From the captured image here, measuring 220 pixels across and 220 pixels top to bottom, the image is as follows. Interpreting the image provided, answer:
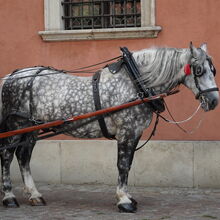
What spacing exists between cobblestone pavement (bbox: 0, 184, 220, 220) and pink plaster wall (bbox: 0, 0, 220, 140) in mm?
905

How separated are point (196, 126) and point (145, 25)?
5.35 feet

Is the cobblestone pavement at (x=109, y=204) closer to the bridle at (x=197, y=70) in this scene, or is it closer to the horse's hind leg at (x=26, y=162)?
the horse's hind leg at (x=26, y=162)

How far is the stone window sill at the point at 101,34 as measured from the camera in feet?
24.7

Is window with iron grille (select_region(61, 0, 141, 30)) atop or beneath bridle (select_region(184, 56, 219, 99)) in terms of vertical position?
atop

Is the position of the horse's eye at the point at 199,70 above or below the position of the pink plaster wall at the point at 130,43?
below

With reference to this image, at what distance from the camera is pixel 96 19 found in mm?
8008

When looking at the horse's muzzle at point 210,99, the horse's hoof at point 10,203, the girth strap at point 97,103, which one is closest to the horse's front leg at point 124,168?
the girth strap at point 97,103

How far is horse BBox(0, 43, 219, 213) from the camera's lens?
5699mm

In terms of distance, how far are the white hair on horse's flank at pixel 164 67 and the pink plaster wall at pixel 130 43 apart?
1.70 meters

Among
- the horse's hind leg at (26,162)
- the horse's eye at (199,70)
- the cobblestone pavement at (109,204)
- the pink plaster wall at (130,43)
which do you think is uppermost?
the pink plaster wall at (130,43)

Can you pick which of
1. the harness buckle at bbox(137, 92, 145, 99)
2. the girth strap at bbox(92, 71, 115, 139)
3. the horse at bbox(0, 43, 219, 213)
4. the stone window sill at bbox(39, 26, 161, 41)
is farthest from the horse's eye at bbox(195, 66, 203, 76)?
the stone window sill at bbox(39, 26, 161, 41)

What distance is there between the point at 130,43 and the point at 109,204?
2.48 m

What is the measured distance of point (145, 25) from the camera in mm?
7613

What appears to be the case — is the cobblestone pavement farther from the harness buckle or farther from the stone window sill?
the stone window sill
